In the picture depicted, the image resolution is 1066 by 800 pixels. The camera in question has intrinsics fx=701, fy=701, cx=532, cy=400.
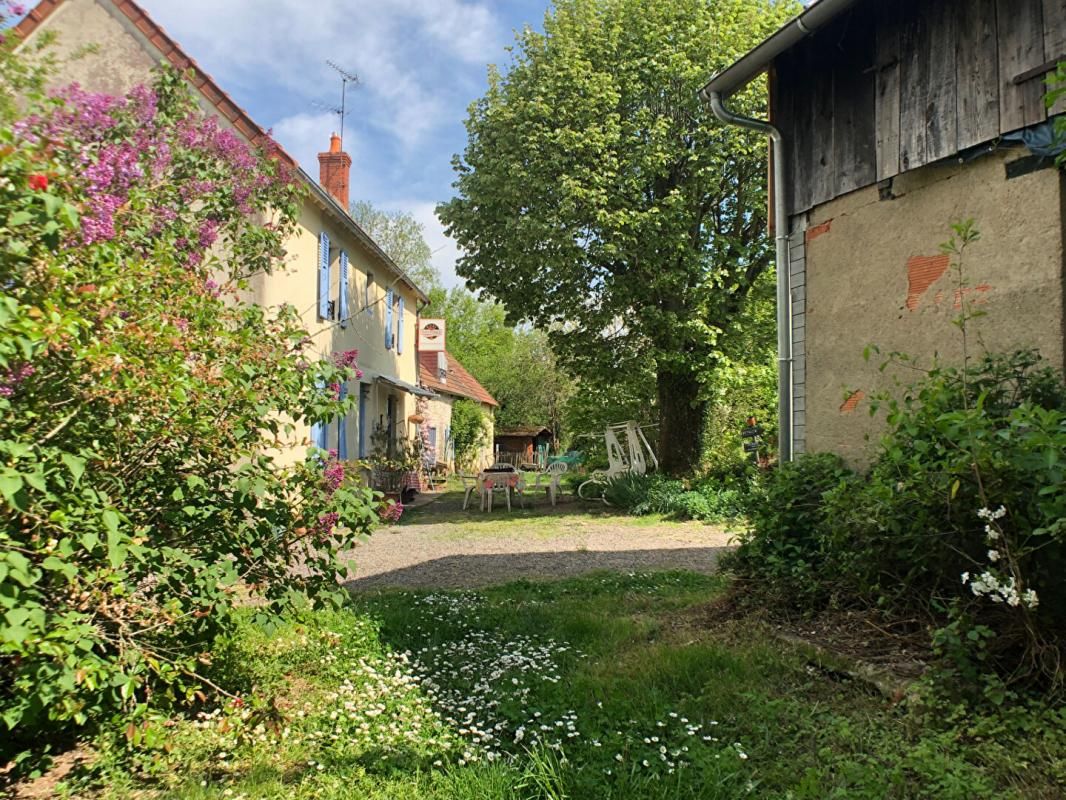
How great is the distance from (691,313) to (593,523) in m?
4.05

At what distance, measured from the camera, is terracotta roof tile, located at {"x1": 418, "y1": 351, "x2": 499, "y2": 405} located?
22.5 metres

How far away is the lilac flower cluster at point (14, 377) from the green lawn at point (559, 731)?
1606mm

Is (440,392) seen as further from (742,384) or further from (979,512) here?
(979,512)

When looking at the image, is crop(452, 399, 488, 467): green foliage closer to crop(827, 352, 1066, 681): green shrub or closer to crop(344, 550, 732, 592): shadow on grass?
crop(344, 550, 732, 592): shadow on grass

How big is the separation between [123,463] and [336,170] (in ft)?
46.8

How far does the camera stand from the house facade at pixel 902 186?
423 centimetres

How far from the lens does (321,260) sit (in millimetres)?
11359

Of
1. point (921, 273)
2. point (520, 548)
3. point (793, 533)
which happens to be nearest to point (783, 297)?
point (921, 273)

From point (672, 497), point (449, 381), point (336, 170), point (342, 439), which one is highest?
point (336, 170)

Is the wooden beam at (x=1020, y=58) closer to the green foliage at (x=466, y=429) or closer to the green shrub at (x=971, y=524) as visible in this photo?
the green shrub at (x=971, y=524)

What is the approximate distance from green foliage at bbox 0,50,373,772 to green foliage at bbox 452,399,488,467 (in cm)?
2253

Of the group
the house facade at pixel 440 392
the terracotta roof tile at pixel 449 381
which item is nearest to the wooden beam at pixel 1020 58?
the house facade at pixel 440 392

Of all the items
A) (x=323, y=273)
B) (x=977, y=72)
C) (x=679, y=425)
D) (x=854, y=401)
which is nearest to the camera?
(x=977, y=72)

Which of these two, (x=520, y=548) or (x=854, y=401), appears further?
(x=520, y=548)
